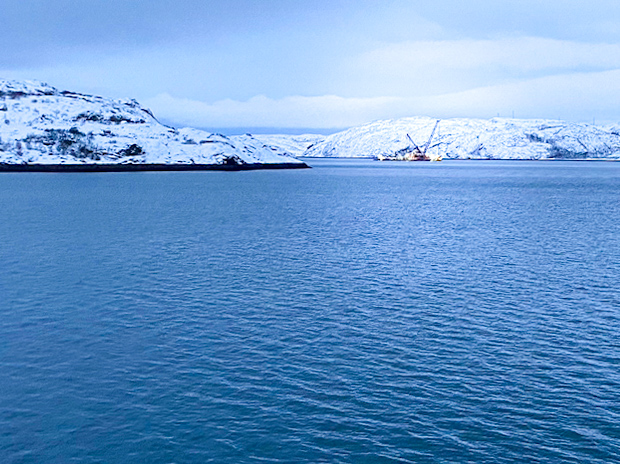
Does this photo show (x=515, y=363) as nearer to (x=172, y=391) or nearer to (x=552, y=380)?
(x=552, y=380)

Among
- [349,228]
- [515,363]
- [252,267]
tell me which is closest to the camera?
[515,363]

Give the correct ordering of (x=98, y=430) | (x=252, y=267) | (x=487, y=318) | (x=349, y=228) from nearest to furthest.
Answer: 1. (x=98, y=430)
2. (x=487, y=318)
3. (x=252, y=267)
4. (x=349, y=228)

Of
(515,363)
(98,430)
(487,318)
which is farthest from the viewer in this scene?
(487,318)

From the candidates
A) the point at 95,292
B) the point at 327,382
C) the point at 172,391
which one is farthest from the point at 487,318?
the point at 95,292

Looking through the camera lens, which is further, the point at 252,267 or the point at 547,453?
the point at 252,267

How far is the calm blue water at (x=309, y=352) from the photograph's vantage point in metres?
21.8

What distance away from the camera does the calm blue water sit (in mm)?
21781

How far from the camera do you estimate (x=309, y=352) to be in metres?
30.9

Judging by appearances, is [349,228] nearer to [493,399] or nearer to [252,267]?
[252,267]

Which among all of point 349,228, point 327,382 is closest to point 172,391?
point 327,382

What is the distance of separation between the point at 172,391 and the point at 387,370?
9.71 metres

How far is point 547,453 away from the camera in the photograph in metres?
20.9

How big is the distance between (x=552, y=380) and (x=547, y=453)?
267 inches

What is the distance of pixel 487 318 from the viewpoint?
36938 mm
